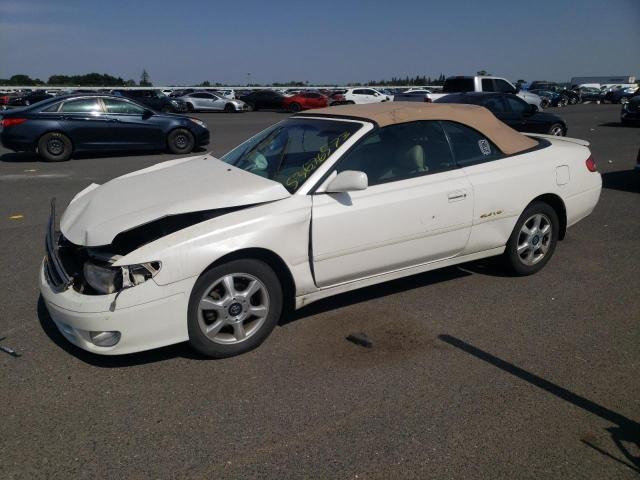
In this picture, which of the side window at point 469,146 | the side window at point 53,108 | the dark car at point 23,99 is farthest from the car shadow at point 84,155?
the dark car at point 23,99

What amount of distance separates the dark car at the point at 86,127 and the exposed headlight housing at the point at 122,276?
1036 cm

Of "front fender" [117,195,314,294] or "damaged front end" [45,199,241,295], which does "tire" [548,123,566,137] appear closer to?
"front fender" [117,195,314,294]

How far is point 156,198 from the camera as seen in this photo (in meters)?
3.80

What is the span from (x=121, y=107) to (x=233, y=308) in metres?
10.8

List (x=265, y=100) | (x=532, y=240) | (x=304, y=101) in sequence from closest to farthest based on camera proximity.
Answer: (x=532, y=240)
(x=304, y=101)
(x=265, y=100)

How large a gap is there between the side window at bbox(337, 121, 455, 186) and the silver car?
108 feet

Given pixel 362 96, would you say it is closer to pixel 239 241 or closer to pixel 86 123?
pixel 86 123

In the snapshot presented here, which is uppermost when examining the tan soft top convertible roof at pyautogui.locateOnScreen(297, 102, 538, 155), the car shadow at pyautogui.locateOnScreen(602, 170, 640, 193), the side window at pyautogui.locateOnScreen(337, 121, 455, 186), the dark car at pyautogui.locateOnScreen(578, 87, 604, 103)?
the dark car at pyautogui.locateOnScreen(578, 87, 604, 103)

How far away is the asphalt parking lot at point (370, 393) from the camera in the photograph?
2660 mm

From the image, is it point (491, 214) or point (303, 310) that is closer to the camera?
point (303, 310)

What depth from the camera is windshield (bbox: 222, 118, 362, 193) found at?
13.3 feet

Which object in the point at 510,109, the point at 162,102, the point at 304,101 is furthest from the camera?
the point at 304,101

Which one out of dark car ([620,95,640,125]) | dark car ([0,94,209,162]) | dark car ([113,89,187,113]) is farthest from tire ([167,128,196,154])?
dark car ([113,89,187,113])

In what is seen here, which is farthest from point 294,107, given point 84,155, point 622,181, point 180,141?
point 622,181
